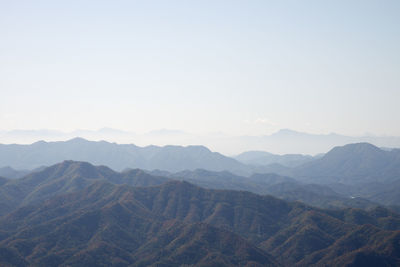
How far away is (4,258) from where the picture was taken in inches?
7431

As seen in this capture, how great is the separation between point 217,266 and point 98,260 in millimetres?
60674

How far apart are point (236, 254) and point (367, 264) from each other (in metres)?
63.7

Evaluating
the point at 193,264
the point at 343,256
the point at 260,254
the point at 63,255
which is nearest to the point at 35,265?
the point at 63,255

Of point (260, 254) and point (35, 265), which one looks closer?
point (35, 265)

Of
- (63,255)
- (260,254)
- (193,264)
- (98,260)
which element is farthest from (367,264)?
(63,255)

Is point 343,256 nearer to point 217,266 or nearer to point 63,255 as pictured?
point 217,266

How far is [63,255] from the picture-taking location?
644 feet

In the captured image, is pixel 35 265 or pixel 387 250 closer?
pixel 35 265

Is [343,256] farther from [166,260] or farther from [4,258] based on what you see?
[4,258]

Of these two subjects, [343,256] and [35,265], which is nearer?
[35,265]

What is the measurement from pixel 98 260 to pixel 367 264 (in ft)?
435

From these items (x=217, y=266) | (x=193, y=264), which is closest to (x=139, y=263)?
(x=193, y=264)

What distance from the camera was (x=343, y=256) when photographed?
199375 mm

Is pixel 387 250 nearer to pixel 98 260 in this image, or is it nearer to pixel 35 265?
pixel 98 260
